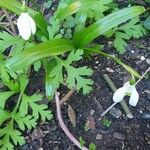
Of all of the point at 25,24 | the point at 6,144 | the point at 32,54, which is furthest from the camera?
the point at 6,144

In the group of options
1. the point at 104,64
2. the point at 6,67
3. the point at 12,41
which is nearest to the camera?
the point at 6,67

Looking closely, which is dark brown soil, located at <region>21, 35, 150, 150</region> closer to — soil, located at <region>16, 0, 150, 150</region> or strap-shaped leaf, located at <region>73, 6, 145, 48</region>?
soil, located at <region>16, 0, 150, 150</region>

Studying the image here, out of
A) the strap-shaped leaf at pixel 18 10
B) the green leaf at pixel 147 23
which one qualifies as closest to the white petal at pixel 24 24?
the strap-shaped leaf at pixel 18 10

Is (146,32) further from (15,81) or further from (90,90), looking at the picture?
(15,81)

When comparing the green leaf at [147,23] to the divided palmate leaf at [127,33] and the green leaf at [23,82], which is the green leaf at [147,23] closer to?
the divided palmate leaf at [127,33]

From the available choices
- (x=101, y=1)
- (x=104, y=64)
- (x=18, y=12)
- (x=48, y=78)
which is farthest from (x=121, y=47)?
(x=18, y=12)

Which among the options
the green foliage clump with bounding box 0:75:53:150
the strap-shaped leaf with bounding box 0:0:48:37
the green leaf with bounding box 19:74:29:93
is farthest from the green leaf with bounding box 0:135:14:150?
the strap-shaped leaf with bounding box 0:0:48:37

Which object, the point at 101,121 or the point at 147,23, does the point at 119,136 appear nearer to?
the point at 101,121

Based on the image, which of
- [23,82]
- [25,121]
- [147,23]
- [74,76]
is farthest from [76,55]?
[147,23]
